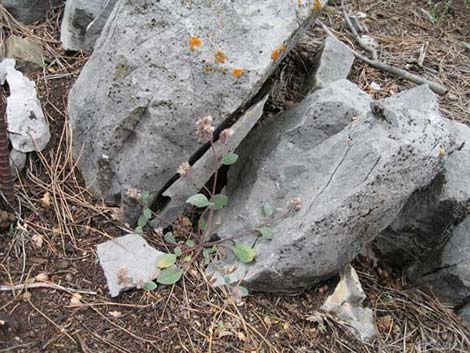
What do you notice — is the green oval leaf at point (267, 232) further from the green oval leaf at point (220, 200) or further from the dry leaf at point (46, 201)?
the dry leaf at point (46, 201)

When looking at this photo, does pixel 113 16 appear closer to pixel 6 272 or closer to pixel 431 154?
pixel 6 272

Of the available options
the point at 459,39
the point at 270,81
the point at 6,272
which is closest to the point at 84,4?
the point at 270,81

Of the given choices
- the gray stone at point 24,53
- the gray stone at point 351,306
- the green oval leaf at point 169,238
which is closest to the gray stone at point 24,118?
the gray stone at point 24,53

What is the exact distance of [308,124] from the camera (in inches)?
99.2

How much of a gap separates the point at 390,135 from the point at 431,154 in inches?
7.1

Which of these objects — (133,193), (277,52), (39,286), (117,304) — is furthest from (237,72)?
(39,286)

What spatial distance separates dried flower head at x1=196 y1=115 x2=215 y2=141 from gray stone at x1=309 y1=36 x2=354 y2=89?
96cm

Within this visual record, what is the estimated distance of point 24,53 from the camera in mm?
2953

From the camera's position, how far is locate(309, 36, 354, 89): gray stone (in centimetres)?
309

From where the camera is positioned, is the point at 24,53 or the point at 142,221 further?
the point at 24,53

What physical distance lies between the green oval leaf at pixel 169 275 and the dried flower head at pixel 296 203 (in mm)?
527

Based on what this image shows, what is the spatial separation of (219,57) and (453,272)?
58.5 inches

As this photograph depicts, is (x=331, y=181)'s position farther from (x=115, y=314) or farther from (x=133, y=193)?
(x=115, y=314)

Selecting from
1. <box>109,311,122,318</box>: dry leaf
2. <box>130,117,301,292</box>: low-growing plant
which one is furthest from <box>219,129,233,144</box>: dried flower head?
<box>109,311,122,318</box>: dry leaf
